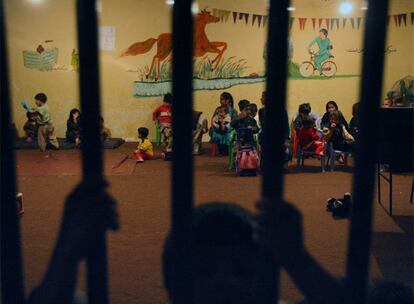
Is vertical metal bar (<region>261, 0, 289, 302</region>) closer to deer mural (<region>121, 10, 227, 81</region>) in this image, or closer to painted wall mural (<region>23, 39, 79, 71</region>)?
deer mural (<region>121, 10, 227, 81</region>)

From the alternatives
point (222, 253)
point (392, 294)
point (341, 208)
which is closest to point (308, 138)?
point (341, 208)

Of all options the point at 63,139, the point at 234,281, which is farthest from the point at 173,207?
the point at 63,139

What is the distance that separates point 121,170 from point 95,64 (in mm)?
6643

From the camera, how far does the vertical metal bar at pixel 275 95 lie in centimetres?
53

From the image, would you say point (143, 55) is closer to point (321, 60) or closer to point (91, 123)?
point (321, 60)

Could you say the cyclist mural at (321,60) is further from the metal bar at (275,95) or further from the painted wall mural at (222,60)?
the metal bar at (275,95)

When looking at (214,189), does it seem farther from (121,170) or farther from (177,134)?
(177,134)

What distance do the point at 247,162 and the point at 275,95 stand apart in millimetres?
6088

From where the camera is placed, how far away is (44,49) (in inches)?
385

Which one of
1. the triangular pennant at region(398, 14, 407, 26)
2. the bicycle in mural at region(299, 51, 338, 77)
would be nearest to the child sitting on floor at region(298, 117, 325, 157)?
the bicycle in mural at region(299, 51, 338, 77)

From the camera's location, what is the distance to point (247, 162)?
6609 mm

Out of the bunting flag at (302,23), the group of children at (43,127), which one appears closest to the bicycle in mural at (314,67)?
the bunting flag at (302,23)

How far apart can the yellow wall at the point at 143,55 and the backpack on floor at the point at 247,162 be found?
11.1ft

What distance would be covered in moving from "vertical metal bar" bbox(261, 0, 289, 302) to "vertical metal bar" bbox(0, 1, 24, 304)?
31cm
